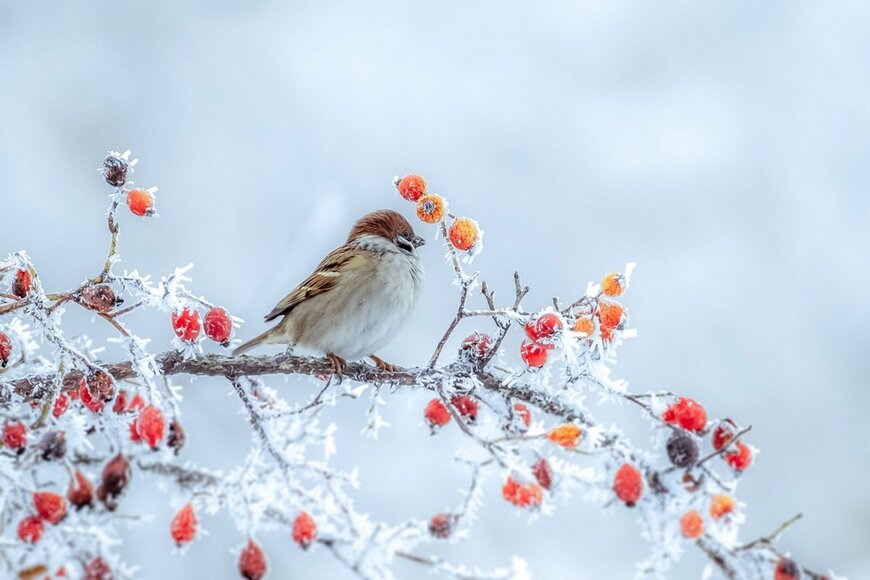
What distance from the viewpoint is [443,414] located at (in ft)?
6.45

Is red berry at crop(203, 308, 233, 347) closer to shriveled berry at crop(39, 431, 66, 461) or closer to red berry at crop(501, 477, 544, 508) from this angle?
shriveled berry at crop(39, 431, 66, 461)

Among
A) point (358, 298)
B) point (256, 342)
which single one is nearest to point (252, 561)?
point (358, 298)

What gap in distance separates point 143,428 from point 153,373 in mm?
106

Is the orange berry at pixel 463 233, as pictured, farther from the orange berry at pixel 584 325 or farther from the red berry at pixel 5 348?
the red berry at pixel 5 348

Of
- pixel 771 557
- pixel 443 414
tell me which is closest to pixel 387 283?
pixel 443 414

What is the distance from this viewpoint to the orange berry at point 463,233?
177cm

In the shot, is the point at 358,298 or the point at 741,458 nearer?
the point at 741,458

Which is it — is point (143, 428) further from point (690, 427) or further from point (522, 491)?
point (690, 427)

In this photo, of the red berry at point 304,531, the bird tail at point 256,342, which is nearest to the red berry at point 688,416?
the red berry at point 304,531

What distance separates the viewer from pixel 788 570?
1266 mm

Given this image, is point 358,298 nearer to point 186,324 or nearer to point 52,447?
point 186,324

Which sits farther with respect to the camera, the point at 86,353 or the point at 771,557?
the point at 86,353

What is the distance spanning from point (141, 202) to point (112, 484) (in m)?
0.58

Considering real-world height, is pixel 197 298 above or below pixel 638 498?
above
